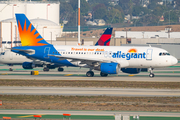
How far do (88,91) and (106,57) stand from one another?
1608 centimetres

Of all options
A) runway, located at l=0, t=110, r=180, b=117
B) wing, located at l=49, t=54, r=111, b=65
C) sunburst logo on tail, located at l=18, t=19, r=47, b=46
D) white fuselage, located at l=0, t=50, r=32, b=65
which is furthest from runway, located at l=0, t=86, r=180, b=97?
white fuselage, located at l=0, t=50, r=32, b=65

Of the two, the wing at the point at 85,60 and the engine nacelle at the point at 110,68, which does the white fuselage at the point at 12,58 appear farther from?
the engine nacelle at the point at 110,68

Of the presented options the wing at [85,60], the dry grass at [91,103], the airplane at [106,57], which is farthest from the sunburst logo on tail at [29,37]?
the dry grass at [91,103]

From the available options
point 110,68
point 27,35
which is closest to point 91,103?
point 110,68

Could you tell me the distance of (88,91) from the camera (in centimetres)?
3528

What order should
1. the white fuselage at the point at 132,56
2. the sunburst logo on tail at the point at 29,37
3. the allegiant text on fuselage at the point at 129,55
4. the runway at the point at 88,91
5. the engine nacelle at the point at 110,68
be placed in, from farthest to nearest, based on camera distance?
1. the sunburst logo on tail at the point at 29,37
2. the allegiant text on fuselage at the point at 129,55
3. the white fuselage at the point at 132,56
4. the engine nacelle at the point at 110,68
5. the runway at the point at 88,91

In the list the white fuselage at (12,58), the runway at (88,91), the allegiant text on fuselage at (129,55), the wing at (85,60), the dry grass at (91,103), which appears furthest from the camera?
the white fuselage at (12,58)

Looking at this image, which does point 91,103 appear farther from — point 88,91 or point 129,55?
point 129,55

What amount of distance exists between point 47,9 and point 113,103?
13080 cm

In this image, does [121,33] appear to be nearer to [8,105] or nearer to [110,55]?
[110,55]

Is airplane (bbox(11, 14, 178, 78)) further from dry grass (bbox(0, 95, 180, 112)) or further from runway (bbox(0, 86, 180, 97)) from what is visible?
dry grass (bbox(0, 95, 180, 112))

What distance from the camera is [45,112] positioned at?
24.7 m

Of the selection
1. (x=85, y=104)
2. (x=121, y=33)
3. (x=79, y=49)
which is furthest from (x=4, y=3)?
Answer: (x=85, y=104)

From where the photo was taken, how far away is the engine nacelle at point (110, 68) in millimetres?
47219
